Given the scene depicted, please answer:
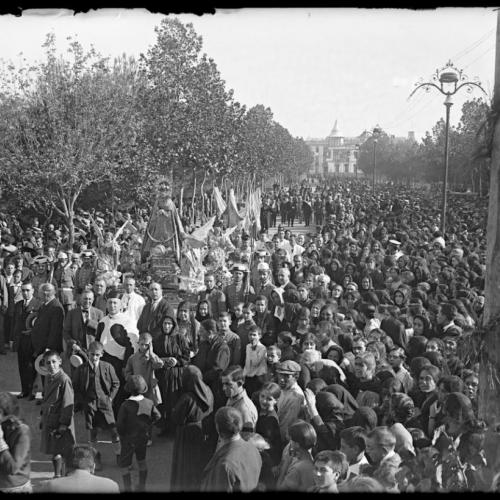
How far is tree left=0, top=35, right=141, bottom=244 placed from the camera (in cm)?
1873

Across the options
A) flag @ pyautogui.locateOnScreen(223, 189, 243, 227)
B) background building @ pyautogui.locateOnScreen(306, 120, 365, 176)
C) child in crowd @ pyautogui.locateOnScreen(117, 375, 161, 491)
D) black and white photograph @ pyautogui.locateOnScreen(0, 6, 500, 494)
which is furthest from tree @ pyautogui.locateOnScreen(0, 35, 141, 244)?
background building @ pyautogui.locateOnScreen(306, 120, 365, 176)

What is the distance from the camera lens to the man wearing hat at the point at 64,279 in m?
10.6

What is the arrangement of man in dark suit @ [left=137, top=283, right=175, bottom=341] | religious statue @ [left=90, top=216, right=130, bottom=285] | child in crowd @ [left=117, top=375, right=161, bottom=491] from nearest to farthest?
1. child in crowd @ [left=117, top=375, right=161, bottom=491]
2. man in dark suit @ [left=137, top=283, right=175, bottom=341]
3. religious statue @ [left=90, top=216, right=130, bottom=285]

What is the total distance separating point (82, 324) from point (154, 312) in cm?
89

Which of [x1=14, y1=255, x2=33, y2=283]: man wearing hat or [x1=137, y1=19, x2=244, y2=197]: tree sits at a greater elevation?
[x1=137, y1=19, x2=244, y2=197]: tree

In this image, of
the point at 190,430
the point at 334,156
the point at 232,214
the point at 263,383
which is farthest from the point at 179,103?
the point at 334,156

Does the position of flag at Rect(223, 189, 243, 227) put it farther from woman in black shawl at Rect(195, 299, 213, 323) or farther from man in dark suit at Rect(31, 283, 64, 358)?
man in dark suit at Rect(31, 283, 64, 358)

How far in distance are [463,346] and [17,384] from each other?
298 inches

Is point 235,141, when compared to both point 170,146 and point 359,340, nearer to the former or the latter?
point 170,146

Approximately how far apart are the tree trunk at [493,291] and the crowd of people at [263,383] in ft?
0.40

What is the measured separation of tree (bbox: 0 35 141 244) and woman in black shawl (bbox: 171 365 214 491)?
13322mm

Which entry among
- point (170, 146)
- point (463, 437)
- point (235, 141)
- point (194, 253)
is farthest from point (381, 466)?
point (235, 141)

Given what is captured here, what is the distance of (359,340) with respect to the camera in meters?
7.48

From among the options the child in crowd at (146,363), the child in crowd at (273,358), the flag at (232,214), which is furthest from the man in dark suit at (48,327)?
the flag at (232,214)
